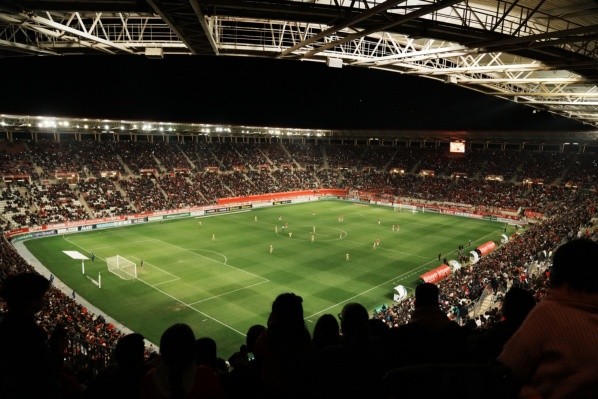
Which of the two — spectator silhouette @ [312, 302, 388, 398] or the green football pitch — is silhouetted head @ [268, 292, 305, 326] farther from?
the green football pitch

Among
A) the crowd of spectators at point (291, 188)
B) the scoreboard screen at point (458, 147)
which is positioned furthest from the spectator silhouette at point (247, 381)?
the scoreboard screen at point (458, 147)

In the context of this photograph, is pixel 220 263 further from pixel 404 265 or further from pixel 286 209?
pixel 286 209

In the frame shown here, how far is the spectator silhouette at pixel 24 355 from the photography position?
3113 millimetres

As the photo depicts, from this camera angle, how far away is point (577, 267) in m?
2.32

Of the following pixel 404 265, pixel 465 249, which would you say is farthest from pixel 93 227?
pixel 465 249

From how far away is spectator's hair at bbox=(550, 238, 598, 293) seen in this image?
229 centimetres

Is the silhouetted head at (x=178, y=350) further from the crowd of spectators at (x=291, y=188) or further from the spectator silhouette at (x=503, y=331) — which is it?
the crowd of spectators at (x=291, y=188)

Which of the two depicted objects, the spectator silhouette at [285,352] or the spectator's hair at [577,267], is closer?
the spectator's hair at [577,267]

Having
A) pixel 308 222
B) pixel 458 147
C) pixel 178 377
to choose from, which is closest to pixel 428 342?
pixel 178 377

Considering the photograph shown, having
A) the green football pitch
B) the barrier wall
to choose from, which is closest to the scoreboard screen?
the green football pitch

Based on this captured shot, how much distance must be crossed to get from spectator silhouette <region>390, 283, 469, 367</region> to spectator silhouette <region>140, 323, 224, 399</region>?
187 centimetres

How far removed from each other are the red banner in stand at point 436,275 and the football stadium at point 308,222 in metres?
0.37

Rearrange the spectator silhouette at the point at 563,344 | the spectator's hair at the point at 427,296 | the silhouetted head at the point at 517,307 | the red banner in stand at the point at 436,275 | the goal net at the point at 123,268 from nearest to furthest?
the spectator silhouette at the point at 563,344 < the silhouetted head at the point at 517,307 < the spectator's hair at the point at 427,296 < the red banner in stand at the point at 436,275 < the goal net at the point at 123,268

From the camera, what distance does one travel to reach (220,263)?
107 ft
